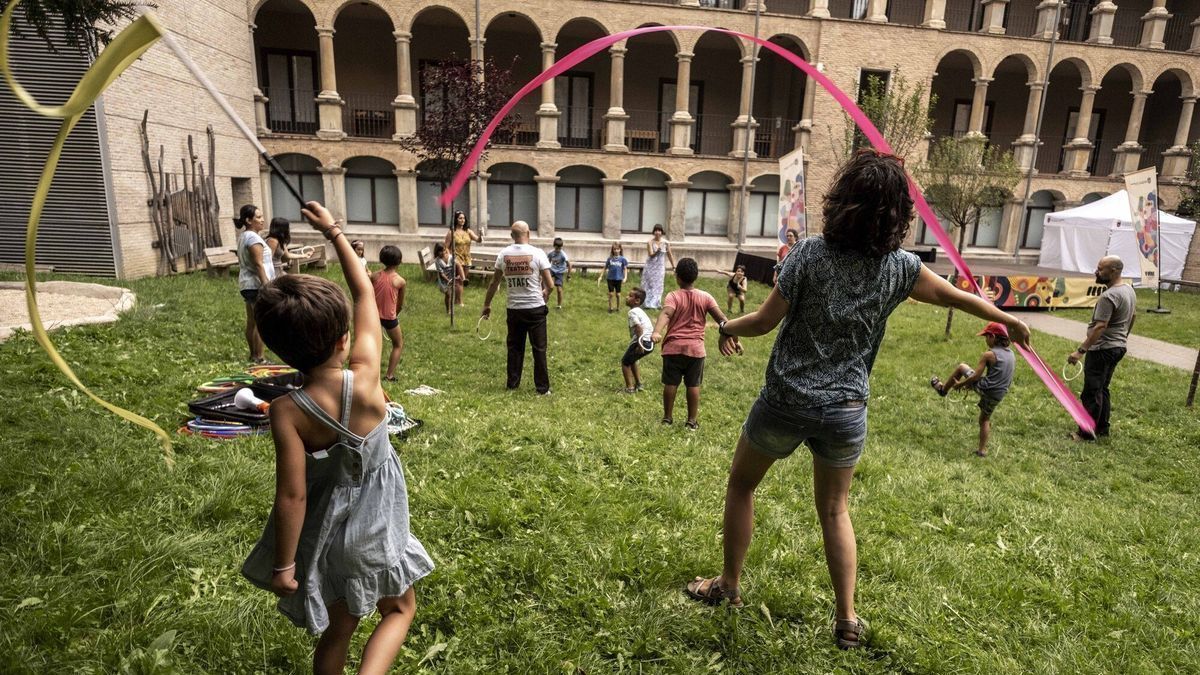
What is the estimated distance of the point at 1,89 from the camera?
13.2 metres

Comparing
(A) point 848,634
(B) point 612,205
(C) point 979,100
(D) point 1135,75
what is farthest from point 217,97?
(D) point 1135,75

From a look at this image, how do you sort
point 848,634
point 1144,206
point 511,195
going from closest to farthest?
point 848,634 → point 1144,206 → point 511,195

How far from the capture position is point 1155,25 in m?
27.6

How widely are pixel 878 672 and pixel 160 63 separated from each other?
18.3 meters

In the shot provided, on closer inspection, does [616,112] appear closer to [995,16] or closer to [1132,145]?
[995,16]

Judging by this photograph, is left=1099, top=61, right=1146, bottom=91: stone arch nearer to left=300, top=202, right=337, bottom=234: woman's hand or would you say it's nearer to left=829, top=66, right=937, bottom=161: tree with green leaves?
left=829, top=66, right=937, bottom=161: tree with green leaves

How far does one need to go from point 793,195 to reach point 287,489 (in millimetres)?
13257

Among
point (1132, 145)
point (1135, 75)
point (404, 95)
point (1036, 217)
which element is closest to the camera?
point (404, 95)

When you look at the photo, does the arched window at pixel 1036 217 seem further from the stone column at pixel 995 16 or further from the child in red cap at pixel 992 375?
the child in red cap at pixel 992 375

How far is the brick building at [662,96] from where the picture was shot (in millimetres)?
23500

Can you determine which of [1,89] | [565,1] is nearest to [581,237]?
[565,1]

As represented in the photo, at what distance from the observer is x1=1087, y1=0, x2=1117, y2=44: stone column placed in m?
27.0

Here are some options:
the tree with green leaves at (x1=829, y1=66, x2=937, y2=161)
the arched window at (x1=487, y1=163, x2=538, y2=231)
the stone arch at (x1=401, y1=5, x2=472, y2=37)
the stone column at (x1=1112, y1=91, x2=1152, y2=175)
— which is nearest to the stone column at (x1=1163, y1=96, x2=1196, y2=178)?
the stone column at (x1=1112, y1=91, x2=1152, y2=175)

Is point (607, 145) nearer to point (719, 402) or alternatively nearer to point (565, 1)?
point (565, 1)
